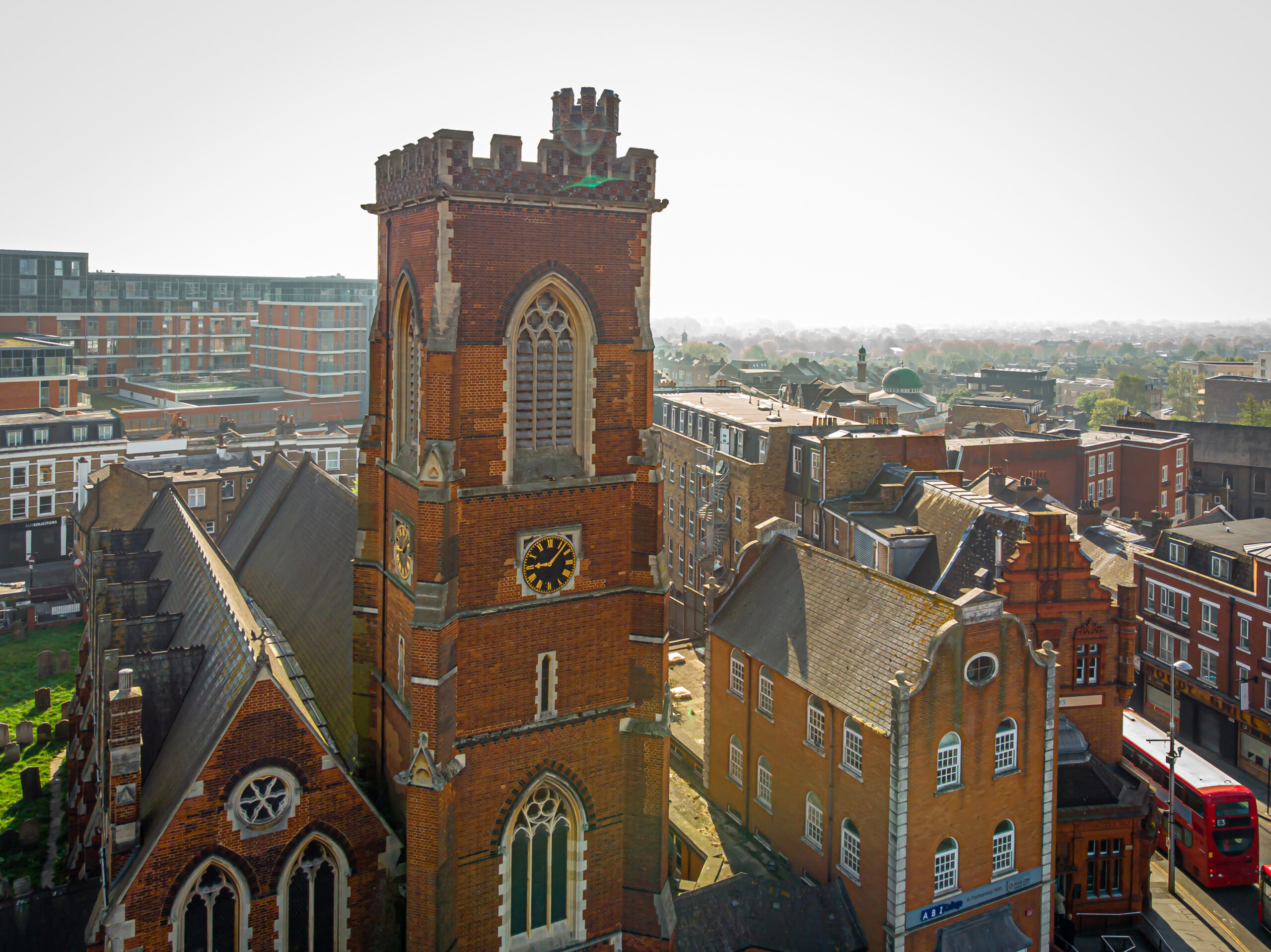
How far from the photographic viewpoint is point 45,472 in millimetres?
84688

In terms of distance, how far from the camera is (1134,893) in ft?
122

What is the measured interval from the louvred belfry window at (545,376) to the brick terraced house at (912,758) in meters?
13.6

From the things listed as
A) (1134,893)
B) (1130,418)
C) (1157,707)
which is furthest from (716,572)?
(1130,418)

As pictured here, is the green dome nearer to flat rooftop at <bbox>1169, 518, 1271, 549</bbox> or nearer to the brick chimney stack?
flat rooftop at <bbox>1169, 518, 1271, 549</bbox>

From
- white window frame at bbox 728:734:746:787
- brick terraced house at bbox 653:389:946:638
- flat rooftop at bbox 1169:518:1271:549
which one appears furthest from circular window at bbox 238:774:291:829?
flat rooftop at bbox 1169:518:1271:549

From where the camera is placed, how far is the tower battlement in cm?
2223

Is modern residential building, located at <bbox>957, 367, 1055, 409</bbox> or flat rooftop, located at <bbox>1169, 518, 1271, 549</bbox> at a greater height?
modern residential building, located at <bbox>957, 367, 1055, 409</bbox>

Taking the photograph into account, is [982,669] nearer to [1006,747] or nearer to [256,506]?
[1006,747]

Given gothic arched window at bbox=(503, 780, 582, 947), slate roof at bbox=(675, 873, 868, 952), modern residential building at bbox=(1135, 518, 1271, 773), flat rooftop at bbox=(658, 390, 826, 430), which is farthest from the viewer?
flat rooftop at bbox=(658, 390, 826, 430)

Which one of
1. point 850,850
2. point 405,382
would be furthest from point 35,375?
point 850,850

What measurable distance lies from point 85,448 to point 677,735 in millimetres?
67505

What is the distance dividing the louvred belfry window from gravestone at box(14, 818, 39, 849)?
3183 cm

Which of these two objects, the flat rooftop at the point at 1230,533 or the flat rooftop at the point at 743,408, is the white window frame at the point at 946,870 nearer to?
the flat rooftop at the point at 1230,533

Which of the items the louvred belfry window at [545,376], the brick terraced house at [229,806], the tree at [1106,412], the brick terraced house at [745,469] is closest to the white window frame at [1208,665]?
the brick terraced house at [745,469]
